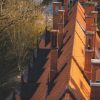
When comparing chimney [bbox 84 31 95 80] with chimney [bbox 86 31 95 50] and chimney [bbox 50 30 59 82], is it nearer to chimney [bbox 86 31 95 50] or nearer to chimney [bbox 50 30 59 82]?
chimney [bbox 86 31 95 50]

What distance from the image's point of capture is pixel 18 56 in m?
30.7

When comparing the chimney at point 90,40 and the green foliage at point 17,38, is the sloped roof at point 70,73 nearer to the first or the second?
the chimney at point 90,40

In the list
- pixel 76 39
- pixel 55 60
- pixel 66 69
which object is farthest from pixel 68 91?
pixel 76 39

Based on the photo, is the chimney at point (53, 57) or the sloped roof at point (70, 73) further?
the chimney at point (53, 57)

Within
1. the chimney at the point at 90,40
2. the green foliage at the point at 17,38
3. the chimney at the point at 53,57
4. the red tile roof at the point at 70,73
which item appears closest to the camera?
the red tile roof at the point at 70,73

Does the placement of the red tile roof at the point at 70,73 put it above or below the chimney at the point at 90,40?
below

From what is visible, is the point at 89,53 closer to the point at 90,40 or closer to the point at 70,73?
the point at 90,40

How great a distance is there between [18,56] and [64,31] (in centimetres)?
442

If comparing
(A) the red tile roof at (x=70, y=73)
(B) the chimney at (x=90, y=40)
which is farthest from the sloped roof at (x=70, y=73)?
(B) the chimney at (x=90, y=40)

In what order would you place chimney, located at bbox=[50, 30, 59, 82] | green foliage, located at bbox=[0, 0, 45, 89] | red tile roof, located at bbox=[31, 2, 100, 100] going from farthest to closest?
1. green foliage, located at bbox=[0, 0, 45, 89]
2. chimney, located at bbox=[50, 30, 59, 82]
3. red tile roof, located at bbox=[31, 2, 100, 100]

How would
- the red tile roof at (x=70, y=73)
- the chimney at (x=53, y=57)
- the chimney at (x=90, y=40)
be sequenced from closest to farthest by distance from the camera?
the red tile roof at (x=70, y=73) → the chimney at (x=53, y=57) → the chimney at (x=90, y=40)

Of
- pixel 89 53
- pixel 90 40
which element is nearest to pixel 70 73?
pixel 89 53

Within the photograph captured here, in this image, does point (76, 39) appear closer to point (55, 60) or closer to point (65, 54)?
point (65, 54)

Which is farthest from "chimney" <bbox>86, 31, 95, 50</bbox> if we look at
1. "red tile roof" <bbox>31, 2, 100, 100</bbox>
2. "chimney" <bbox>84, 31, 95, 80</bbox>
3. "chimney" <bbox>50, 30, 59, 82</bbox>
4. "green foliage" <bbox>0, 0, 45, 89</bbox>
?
"green foliage" <bbox>0, 0, 45, 89</bbox>
